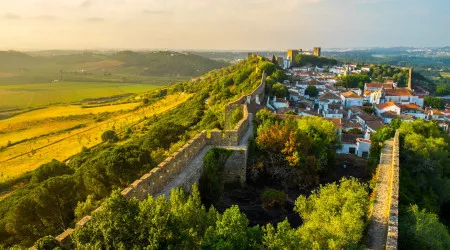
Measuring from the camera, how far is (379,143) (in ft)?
61.1

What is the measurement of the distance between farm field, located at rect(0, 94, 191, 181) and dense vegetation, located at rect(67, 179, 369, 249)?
101 ft

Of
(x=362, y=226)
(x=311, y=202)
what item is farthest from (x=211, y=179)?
(x=362, y=226)

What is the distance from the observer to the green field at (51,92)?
7712 cm

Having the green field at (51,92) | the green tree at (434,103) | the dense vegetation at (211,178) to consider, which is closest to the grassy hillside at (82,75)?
the green field at (51,92)

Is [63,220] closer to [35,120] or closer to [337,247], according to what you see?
[337,247]

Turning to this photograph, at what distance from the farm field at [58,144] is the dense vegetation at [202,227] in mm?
30863

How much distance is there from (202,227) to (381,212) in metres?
5.75

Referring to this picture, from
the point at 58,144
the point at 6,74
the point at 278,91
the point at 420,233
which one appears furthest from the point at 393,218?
the point at 6,74

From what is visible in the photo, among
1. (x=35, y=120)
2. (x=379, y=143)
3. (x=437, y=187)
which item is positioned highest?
(x=379, y=143)

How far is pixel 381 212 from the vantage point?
9.59 m

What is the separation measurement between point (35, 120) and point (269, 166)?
57.2 meters

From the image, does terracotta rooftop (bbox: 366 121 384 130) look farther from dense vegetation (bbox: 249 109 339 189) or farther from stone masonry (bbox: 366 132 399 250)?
dense vegetation (bbox: 249 109 339 189)

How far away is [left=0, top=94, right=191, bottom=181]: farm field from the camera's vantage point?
36.2 m

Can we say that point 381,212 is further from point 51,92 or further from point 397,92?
point 51,92
